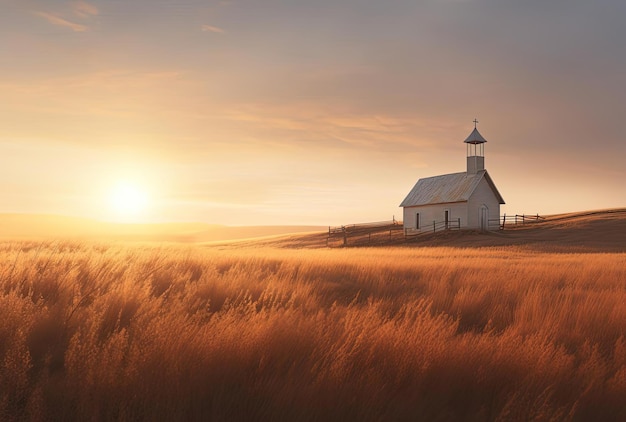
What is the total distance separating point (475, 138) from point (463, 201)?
655 centimetres

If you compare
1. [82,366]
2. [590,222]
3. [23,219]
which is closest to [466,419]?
[82,366]

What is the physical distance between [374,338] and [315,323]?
936 millimetres

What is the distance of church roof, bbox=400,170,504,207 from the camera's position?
49.0 m

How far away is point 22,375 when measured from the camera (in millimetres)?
4000

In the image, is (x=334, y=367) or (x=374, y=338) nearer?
(x=334, y=367)

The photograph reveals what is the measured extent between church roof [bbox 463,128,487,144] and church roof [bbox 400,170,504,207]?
293 cm

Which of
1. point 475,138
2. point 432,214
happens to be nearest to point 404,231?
point 432,214

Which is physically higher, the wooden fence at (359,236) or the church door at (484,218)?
the church door at (484,218)

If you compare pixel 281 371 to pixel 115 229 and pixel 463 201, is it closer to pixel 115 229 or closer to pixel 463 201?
pixel 463 201

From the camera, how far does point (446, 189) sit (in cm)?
5153

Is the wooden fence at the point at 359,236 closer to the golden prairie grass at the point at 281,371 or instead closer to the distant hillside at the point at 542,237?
the distant hillside at the point at 542,237

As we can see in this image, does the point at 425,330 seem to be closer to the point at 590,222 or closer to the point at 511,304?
the point at 511,304

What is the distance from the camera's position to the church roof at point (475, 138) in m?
49.9

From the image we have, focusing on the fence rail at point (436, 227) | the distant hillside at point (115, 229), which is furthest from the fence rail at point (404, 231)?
the distant hillside at point (115, 229)
